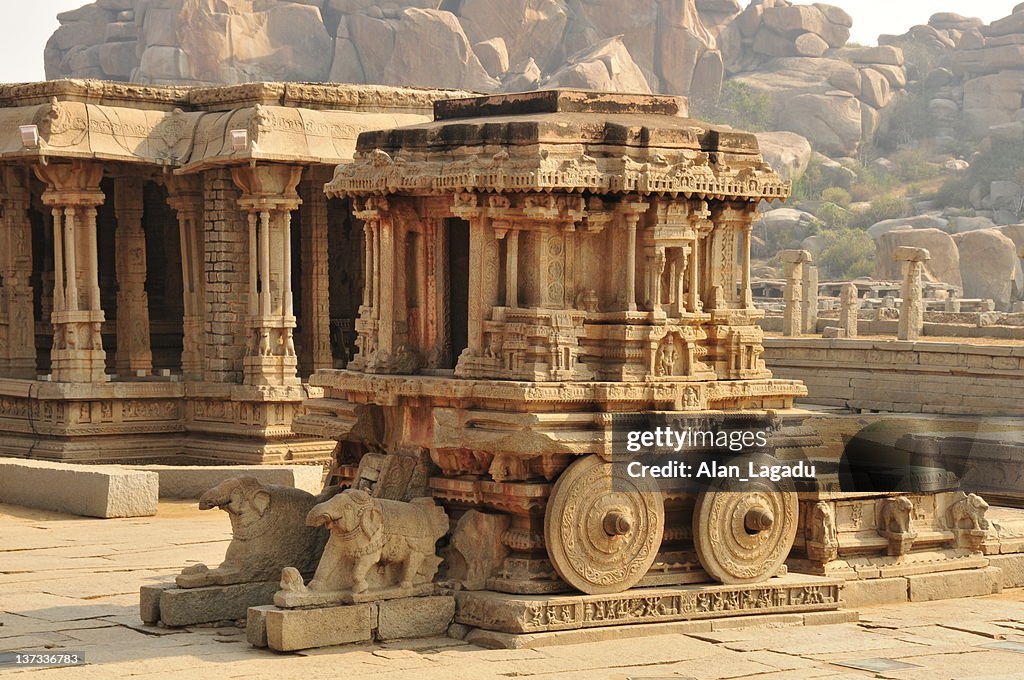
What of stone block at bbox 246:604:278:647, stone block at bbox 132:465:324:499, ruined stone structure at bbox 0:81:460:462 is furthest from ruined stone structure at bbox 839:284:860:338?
stone block at bbox 246:604:278:647

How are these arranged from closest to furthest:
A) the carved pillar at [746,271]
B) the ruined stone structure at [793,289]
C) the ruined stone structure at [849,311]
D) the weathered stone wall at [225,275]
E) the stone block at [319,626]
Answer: the stone block at [319,626] < the carved pillar at [746,271] < the weathered stone wall at [225,275] < the ruined stone structure at [849,311] < the ruined stone structure at [793,289]

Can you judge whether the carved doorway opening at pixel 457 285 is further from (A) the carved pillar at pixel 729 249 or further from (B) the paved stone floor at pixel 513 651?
(B) the paved stone floor at pixel 513 651

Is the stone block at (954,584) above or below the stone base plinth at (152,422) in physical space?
below

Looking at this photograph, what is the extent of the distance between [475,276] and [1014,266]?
166 feet

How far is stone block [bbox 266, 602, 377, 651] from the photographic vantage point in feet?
30.2

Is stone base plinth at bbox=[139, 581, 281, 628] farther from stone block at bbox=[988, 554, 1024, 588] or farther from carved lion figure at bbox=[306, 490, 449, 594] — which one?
stone block at bbox=[988, 554, 1024, 588]

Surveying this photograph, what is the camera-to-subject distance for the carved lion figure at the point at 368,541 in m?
9.62

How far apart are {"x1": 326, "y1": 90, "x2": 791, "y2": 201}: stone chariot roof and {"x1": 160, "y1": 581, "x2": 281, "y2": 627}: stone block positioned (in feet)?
8.82

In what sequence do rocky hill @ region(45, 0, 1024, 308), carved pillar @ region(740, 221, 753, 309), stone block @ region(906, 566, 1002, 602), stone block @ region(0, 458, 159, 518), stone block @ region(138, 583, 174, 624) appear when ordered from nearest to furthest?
1. stone block @ region(138, 583, 174, 624)
2. carved pillar @ region(740, 221, 753, 309)
3. stone block @ region(906, 566, 1002, 602)
4. stone block @ region(0, 458, 159, 518)
5. rocky hill @ region(45, 0, 1024, 308)

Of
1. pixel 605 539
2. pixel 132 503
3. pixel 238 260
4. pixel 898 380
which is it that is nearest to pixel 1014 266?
pixel 898 380

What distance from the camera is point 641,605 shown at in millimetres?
10016

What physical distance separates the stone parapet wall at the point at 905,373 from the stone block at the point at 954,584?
1404 cm

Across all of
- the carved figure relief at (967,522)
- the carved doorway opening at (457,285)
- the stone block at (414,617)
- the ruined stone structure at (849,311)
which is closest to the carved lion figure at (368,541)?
the stone block at (414,617)

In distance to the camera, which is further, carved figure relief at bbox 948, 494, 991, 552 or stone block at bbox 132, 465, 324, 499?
stone block at bbox 132, 465, 324, 499
